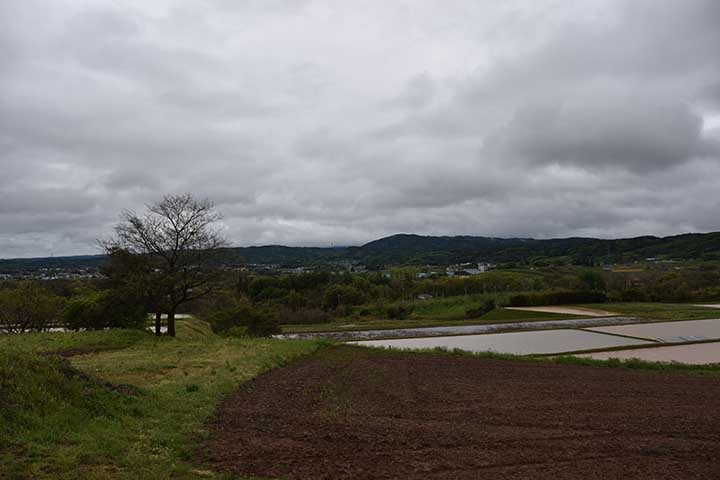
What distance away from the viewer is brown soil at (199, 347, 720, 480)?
838 centimetres

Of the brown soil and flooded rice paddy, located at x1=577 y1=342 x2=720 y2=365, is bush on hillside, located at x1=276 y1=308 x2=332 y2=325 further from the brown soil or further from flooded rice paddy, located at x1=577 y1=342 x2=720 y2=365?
the brown soil

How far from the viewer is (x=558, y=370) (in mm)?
20109

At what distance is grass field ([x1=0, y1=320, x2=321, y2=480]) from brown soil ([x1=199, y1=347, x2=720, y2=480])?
2.65ft

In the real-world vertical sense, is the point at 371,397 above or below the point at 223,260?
below

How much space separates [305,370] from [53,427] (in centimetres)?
1067

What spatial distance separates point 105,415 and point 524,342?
2875 centimetres

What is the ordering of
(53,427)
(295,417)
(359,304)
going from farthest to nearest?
(359,304) < (295,417) < (53,427)

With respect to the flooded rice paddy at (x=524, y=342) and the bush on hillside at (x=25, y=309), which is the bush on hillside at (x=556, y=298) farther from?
the bush on hillside at (x=25, y=309)

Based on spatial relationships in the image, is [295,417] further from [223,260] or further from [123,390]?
[223,260]

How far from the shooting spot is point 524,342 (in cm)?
3306

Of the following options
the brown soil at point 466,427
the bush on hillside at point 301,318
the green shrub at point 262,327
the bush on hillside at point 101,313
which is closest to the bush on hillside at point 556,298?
the bush on hillside at point 301,318

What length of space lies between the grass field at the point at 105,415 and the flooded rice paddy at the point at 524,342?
1597 cm

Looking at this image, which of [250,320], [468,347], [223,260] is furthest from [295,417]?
[250,320]

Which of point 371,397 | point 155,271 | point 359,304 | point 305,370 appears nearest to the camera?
point 371,397
